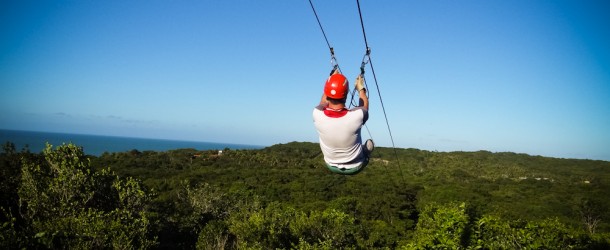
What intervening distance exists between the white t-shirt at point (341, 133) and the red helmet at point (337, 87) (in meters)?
0.20

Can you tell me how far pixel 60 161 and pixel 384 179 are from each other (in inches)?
2225

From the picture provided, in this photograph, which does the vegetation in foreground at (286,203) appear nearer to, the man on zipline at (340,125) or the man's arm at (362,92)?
the man on zipline at (340,125)

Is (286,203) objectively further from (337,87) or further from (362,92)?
(337,87)

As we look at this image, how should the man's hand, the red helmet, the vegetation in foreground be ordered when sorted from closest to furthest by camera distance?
the red helmet → the man's hand → the vegetation in foreground

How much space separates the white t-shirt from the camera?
3729 mm

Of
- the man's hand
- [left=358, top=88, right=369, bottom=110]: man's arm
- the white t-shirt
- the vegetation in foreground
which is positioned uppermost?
the man's hand

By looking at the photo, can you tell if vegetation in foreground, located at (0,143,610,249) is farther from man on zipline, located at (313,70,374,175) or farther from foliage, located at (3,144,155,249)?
man on zipline, located at (313,70,374,175)

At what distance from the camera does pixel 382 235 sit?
30.4 meters

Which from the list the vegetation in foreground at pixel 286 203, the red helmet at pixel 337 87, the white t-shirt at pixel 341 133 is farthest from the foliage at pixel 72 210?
the red helmet at pixel 337 87

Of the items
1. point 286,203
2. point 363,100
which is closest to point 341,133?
point 363,100

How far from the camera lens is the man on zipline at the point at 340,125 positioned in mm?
3699

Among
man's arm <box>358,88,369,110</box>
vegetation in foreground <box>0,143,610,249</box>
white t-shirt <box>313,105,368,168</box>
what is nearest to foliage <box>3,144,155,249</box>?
vegetation in foreground <box>0,143,610,249</box>

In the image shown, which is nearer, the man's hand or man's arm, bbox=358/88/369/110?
man's arm, bbox=358/88/369/110

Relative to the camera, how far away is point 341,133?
3.86m
